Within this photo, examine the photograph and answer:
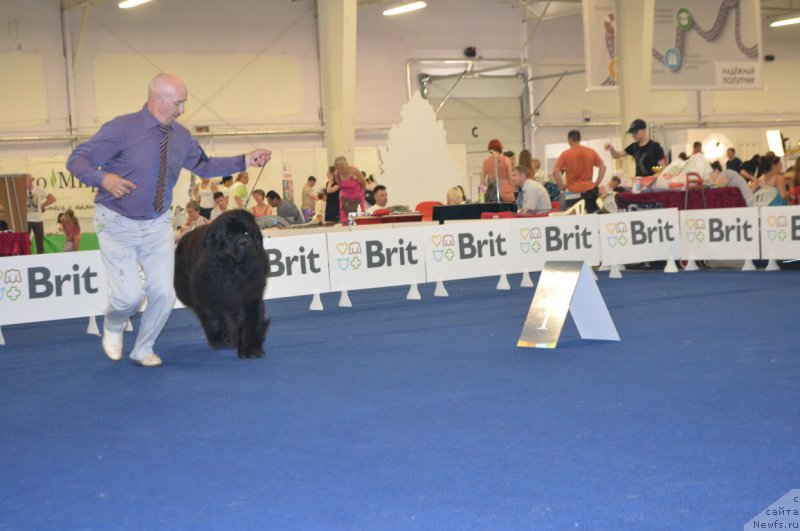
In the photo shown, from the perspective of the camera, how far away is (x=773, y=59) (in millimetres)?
33094

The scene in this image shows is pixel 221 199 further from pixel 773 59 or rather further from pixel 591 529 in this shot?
pixel 773 59

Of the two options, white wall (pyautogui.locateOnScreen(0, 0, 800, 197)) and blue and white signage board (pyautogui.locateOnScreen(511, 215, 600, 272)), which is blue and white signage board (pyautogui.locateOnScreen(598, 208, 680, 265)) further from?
white wall (pyautogui.locateOnScreen(0, 0, 800, 197))

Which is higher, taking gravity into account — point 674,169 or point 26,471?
point 674,169

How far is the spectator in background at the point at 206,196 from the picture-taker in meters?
18.1

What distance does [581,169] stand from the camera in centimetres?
1316

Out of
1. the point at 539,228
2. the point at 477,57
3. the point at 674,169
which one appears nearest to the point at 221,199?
the point at 539,228

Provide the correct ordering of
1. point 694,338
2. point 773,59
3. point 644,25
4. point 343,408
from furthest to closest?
point 773,59
point 644,25
point 694,338
point 343,408

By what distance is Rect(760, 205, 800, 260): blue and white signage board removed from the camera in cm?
1116

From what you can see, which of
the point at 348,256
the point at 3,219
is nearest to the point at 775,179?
the point at 348,256

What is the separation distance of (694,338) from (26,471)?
430cm

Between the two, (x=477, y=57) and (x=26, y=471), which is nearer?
(x=26, y=471)

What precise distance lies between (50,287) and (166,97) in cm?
353

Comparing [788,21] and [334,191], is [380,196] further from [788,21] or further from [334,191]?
[788,21]

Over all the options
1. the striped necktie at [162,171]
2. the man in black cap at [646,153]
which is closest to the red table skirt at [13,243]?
the striped necktie at [162,171]
